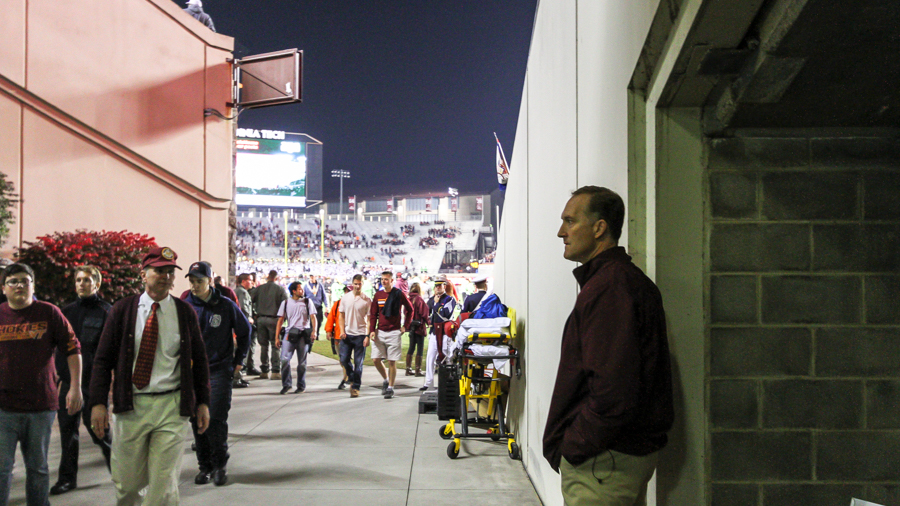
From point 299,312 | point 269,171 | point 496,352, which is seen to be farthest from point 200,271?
point 269,171

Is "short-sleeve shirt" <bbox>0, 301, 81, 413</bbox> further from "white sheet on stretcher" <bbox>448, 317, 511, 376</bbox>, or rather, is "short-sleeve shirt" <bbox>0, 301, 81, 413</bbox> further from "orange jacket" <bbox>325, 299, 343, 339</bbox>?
"orange jacket" <bbox>325, 299, 343, 339</bbox>

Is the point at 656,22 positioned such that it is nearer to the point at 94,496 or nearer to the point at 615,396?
the point at 615,396

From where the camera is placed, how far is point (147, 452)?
3.96m

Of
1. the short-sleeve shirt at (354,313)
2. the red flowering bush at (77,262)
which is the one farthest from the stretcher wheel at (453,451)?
the red flowering bush at (77,262)

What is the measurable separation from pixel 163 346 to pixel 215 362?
1.78 meters

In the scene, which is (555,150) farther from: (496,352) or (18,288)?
(18,288)

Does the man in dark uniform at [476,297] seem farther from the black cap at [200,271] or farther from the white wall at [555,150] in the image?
the black cap at [200,271]

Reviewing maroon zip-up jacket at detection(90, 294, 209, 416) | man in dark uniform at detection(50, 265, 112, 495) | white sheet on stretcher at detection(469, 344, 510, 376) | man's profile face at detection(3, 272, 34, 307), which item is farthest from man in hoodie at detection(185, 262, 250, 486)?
white sheet on stretcher at detection(469, 344, 510, 376)

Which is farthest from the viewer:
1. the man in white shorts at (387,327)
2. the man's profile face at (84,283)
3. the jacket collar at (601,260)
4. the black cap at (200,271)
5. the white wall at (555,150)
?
the man in white shorts at (387,327)

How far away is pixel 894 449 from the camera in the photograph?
260 centimetres

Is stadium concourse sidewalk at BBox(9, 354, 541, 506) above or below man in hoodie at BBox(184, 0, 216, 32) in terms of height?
below

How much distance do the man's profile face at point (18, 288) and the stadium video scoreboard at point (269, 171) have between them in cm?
4160

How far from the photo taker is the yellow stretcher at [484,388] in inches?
258

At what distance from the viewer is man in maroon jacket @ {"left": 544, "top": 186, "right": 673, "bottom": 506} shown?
6.82 ft
